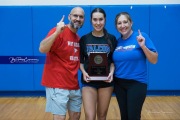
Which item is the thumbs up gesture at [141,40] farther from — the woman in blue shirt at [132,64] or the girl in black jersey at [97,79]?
the girl in black jersey at [97,79]

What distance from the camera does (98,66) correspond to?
2475 millimetres

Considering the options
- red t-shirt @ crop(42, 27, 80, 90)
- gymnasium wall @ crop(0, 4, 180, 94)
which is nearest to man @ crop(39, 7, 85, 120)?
red t-shirt @ crop(42, 27, 80, 90)

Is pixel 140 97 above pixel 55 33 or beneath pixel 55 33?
beneath

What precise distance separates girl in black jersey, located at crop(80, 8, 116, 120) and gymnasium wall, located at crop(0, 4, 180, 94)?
2.49 metres

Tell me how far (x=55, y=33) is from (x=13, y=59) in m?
3.09

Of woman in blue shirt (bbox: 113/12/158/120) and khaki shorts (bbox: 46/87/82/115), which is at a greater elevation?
woman in blue shirt (bbox: 113/12/158/120)

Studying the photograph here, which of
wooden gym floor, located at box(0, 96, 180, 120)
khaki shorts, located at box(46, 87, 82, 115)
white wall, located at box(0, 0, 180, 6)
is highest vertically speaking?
white wall, located at box(0, 0, 180, 6)

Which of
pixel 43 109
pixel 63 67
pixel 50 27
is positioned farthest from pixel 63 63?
pixel 50 27

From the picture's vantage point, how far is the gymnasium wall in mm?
4910

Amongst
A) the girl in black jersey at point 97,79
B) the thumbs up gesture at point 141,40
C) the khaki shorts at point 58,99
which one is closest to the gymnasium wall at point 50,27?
the girl in black jersey at point 97,79

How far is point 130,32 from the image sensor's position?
2.42 meters

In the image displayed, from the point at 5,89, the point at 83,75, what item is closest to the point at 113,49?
the point at 83,75

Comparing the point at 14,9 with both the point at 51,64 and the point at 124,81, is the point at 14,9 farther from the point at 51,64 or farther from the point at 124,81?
the point at 124,81

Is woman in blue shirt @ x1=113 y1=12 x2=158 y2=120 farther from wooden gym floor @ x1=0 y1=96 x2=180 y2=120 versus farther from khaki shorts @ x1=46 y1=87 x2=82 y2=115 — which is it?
wooden gym floor @ x1=0 y1=96 x2=180 y2=120
